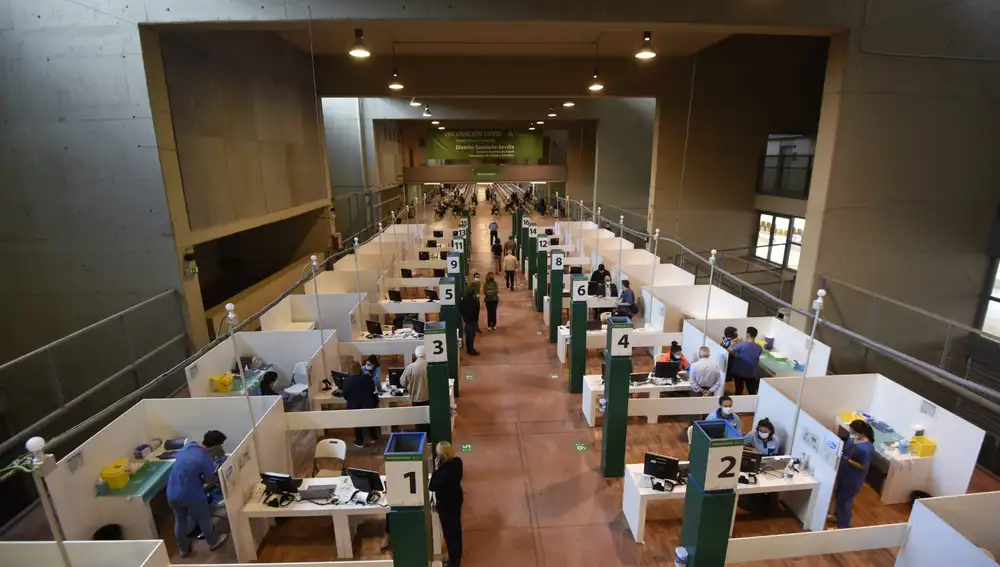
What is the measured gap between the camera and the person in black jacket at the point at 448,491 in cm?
400

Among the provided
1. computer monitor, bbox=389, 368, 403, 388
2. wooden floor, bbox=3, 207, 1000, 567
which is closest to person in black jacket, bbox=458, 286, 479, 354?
wooden floor, bbox=3, 207, 1000, 567

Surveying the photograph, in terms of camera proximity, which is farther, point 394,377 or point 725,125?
point 725,125

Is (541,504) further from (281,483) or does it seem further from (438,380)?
(281,483)

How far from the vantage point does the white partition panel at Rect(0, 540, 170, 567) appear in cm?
331

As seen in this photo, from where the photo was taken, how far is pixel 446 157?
17.0 meters

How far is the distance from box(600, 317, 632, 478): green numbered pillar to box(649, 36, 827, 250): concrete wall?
8.97 m

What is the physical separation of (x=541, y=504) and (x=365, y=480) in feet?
6.18

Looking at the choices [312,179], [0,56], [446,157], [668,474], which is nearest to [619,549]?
[668,474]

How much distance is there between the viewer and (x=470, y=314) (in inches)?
340

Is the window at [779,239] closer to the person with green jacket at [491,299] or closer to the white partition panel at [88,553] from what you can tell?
the person with green jacket at [491,299]

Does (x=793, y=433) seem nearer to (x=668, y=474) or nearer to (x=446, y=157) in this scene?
(x=668, y=474)

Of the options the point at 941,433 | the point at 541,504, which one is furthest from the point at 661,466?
the point at 941,433

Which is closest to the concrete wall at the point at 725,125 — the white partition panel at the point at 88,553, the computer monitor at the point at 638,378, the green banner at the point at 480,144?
the green banner at the point at 480,144

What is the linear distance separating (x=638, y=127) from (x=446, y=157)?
21.9 feet
